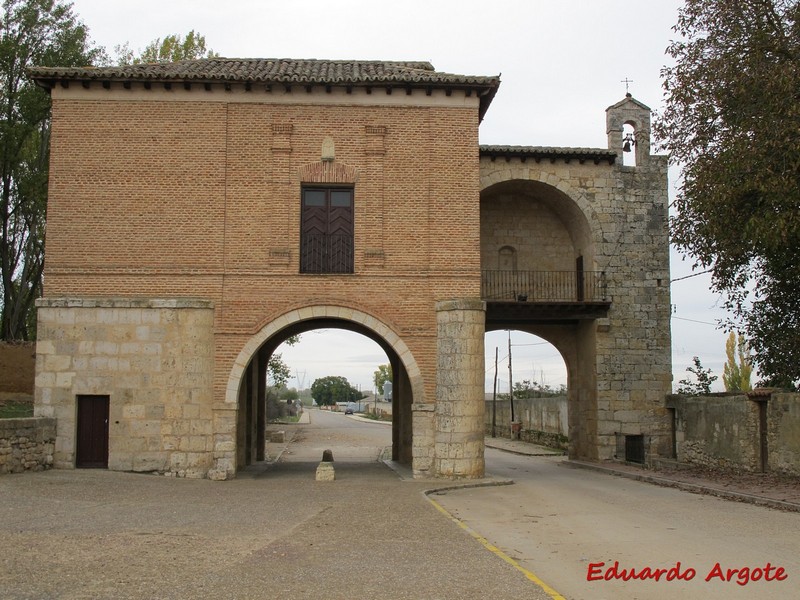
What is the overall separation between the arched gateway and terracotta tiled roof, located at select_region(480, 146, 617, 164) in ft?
12.5

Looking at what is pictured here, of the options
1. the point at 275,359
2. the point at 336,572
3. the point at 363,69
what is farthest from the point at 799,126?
the point at 275,359

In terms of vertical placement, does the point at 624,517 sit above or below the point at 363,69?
below

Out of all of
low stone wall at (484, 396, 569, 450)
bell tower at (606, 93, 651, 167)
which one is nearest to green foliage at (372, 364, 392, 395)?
low stone wall at (484, 396, 569, 450)

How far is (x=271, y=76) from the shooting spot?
17859mm

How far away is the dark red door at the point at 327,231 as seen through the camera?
18.1 meters

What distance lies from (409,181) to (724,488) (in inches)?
363

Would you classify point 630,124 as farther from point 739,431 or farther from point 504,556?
point 504,556

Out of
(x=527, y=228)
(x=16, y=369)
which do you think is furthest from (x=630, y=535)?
(x=16, y=369)

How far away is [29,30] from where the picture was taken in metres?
27.1

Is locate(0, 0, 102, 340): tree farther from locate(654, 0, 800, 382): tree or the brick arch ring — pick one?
locate(654, 0, 800, 382): tree

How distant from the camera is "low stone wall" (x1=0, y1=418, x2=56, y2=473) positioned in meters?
15.4

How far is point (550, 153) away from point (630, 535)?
13.7 m

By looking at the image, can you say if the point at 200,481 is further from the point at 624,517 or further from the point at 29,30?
the point at 29,30

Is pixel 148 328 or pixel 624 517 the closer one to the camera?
pixel 624 517
